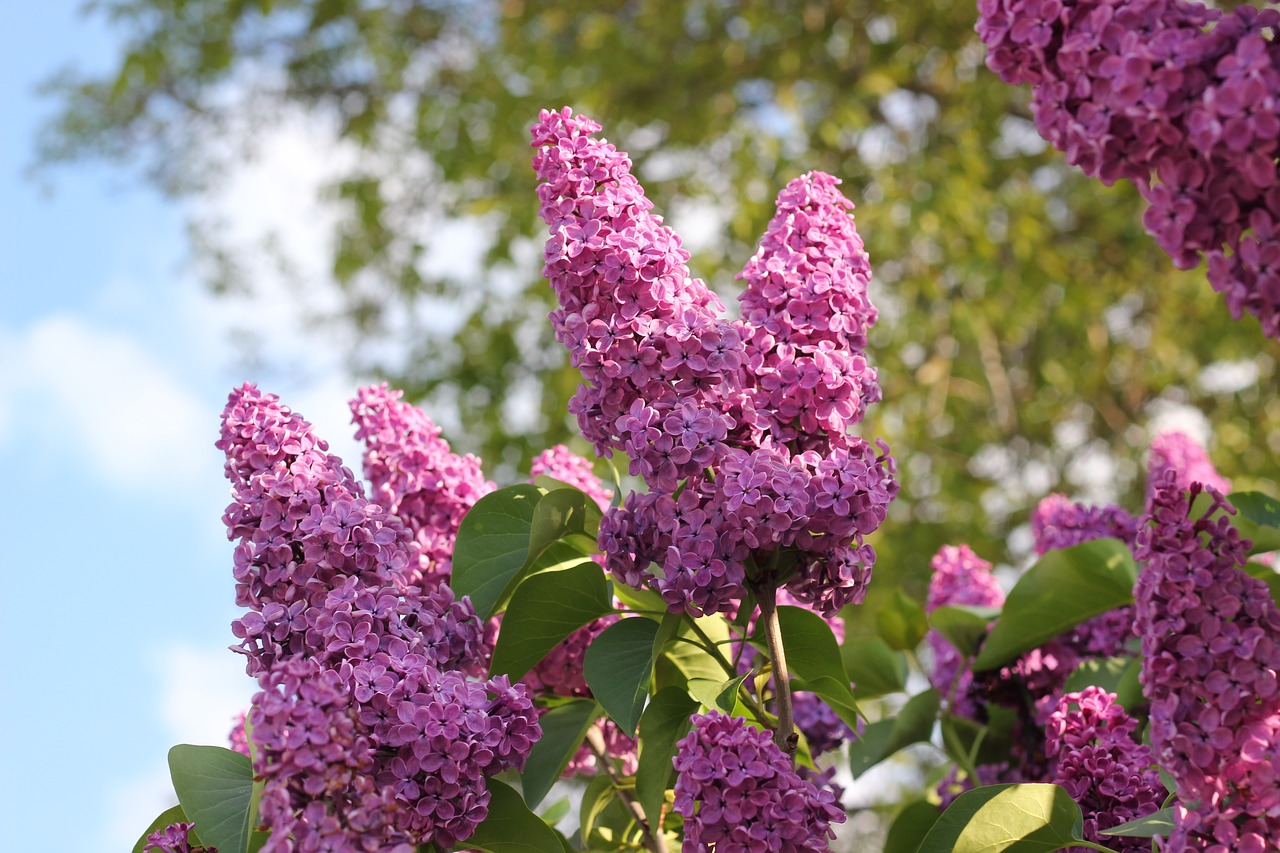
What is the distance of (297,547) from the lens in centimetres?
90

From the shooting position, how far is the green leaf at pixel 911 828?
1160 millimetres

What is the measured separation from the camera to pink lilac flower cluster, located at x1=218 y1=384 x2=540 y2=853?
0.72m

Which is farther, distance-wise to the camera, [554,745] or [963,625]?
[963,625]

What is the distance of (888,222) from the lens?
5.34m

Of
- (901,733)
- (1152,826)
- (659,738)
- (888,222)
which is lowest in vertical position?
(1152,826)

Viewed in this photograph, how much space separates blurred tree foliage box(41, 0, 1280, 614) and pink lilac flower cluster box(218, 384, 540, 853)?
4.50m

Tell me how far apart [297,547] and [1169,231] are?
1.99 ft

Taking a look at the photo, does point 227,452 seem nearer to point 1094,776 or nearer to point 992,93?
point 1094,776

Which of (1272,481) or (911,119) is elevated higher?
(911,119)

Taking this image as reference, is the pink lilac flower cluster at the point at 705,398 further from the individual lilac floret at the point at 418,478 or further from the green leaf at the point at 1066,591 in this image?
the green leaf at the point at 1066,591

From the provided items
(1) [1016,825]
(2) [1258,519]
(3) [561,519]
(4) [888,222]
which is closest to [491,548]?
(3) [561,519]

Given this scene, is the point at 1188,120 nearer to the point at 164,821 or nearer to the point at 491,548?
the point at 491,548

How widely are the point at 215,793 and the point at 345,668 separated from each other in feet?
0.50

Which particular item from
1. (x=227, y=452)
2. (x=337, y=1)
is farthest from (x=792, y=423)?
(x=337, y=1)
